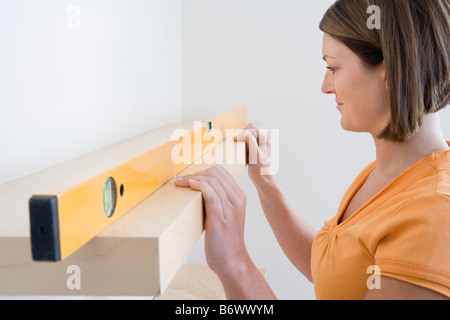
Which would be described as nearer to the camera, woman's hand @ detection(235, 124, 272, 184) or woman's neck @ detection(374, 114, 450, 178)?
woman's neck @ detection(374, 114, 450, 178)

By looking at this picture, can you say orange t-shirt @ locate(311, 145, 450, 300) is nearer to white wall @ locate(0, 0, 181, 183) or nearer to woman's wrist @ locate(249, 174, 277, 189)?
woman's wrist @ locate(249, 174, 277, 189)

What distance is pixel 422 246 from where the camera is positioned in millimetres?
718

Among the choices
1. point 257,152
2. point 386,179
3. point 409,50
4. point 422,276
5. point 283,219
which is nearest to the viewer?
point 422,276

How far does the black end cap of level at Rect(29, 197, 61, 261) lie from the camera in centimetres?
43

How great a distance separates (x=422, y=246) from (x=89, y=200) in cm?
52

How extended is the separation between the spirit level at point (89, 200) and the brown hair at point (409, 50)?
440 mm

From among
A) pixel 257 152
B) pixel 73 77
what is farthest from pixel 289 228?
pixel 73 77

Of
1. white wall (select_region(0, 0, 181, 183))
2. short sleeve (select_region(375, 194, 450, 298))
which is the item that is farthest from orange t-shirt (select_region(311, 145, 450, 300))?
white wall (select_region(0, 0, 181, 183))

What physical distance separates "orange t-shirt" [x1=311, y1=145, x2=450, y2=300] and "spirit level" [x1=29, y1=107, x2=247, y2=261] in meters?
0.39

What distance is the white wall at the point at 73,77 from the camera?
0.86 meters

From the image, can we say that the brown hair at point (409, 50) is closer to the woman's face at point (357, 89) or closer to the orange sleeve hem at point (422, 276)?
the woman's face at point (357, 89)

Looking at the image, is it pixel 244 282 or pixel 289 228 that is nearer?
pixel 244 282

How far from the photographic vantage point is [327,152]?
1879 mm

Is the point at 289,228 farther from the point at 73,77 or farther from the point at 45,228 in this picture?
the point at 45,228
